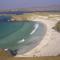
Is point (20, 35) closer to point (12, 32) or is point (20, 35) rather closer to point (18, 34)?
point (18, 34)

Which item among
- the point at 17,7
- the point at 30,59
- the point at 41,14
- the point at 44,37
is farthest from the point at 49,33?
the point at 17,7

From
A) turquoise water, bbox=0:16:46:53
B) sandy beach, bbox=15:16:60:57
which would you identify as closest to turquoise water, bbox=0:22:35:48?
turquoise water, bbox=0:16:46:53

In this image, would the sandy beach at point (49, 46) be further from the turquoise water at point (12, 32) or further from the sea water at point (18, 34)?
the turquoise water at point (12, 32)

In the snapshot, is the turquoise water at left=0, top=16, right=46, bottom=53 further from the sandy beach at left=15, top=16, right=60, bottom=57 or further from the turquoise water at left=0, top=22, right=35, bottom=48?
the sandy beach at left=15, top=16, right=60, bottom=57

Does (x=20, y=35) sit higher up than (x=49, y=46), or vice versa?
(x=20, y=35)

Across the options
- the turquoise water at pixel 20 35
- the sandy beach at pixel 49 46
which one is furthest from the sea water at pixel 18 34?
the sandy beach at pixel 49 46

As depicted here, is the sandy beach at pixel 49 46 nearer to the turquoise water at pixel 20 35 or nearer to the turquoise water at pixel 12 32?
the turquoise water at pixel 20 35

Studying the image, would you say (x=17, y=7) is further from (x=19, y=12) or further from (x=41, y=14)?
(x=41, y=14)

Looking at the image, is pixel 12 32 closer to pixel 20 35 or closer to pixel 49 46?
pixel 20 35

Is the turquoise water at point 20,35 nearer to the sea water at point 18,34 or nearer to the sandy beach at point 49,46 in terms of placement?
the sea water at point 18,34

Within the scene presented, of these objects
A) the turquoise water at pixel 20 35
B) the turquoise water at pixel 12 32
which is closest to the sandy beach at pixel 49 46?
the turquoise water at pixel 20 35

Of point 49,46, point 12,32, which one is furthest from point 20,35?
point 49,46

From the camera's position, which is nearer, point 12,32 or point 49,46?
point 49,46
